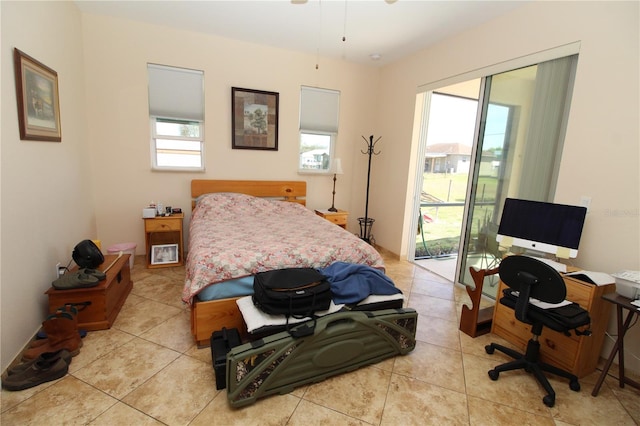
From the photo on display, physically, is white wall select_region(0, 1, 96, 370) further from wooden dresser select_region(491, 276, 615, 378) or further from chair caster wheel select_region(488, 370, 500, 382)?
wooden dresser select_region(491, 276, 615, 378)

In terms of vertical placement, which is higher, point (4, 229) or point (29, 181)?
point (29, 181)

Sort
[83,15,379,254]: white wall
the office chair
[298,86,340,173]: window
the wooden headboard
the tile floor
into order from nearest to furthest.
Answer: the tile floor → the office chair → [83,15,379,254]: white wall → the wooden headboard → [298,86,340,173]: window

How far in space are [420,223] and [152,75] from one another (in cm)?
393

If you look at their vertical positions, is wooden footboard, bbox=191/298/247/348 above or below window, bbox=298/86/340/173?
below

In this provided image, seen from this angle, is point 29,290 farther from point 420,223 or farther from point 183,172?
point 420,223

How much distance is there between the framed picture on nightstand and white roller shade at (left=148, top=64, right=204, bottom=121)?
156 centimetres

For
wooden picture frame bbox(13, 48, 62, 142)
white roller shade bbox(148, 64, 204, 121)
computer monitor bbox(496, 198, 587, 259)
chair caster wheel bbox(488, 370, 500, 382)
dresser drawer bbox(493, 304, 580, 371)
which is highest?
white roller shade bbox(148, 64, 204, 121)

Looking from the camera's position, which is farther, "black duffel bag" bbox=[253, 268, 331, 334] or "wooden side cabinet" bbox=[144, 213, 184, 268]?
"wooden side cabinet" bbox=[144, 213, 184, 268]

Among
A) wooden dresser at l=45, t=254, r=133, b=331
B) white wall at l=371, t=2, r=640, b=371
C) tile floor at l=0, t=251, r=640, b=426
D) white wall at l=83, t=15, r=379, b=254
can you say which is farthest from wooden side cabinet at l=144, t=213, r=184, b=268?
white wall at l=371, t=2, r=640, b=371

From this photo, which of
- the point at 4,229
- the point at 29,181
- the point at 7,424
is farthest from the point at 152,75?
the point at 7,424

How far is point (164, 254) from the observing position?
3580 millimetres

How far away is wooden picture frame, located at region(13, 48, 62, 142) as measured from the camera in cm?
Result: 202

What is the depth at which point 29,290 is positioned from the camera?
209cm

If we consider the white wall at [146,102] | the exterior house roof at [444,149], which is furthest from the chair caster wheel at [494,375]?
the white wall at [146,102]
